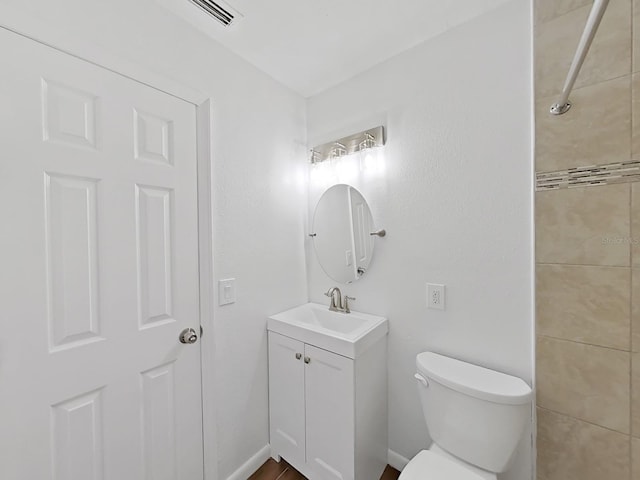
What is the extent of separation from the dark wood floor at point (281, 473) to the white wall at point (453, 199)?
123 mm

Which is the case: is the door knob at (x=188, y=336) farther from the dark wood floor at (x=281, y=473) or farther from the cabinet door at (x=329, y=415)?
the dark wood floor at (x=281, y=473)

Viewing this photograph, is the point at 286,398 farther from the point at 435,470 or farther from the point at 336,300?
the point at 435,470

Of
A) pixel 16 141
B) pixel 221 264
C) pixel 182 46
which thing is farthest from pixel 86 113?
pixel 221 264

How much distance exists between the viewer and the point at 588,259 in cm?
102

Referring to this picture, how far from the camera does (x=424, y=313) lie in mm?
1441

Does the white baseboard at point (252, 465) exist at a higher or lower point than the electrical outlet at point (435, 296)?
lower

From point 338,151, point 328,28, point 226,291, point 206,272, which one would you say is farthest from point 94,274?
point 328,28

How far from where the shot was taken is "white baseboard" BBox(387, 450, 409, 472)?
4.98 feet

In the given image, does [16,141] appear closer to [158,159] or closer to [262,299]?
[158,159]

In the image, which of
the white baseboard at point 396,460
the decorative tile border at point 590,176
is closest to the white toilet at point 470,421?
the white baseboard at point 396,460

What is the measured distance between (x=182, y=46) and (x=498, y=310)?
6.14ft

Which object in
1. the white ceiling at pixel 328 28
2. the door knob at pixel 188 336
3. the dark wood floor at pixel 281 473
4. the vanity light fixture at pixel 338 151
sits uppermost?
the white ceiling at pixel 328 28

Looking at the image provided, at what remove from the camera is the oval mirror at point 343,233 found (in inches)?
65.4

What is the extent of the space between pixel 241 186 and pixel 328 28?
89 centimetres
